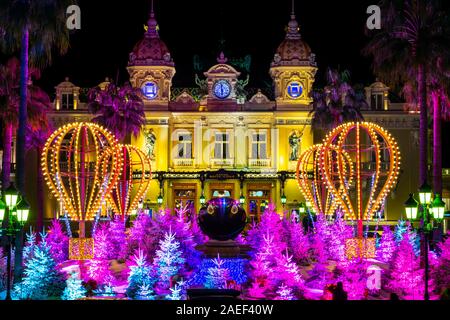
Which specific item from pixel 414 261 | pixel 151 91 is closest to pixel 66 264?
pixel 414 261

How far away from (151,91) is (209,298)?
1610 inches

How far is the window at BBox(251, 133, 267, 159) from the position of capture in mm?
60250

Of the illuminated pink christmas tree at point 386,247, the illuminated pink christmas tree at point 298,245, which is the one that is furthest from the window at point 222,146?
the illuminated pink christmas tree at point 386,247

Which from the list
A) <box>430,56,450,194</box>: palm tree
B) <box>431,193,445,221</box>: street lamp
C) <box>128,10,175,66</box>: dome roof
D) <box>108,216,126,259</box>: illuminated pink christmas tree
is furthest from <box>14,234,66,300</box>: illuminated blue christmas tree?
<box>128,10,175,66</box>: dome roof

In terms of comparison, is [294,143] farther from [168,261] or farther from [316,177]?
[168,261]

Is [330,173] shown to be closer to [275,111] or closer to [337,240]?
[337,240]

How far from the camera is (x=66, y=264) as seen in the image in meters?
32.0

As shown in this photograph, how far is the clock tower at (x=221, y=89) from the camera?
59.4m

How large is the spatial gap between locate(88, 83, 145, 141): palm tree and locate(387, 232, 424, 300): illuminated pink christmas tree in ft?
84.5

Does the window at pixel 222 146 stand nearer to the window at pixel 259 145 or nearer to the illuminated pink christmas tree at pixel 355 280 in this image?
the window at pixel 259 145

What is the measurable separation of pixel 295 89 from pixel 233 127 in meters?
5.15

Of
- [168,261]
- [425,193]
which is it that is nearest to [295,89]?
[168,261]

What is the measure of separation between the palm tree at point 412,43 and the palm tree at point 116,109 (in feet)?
60.8

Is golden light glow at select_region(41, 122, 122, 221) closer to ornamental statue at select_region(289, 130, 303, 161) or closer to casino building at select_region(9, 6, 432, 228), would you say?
casino building at select_region(9, 6, 432, 228)
